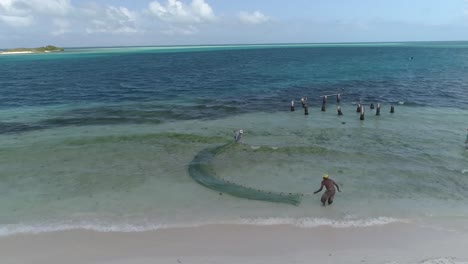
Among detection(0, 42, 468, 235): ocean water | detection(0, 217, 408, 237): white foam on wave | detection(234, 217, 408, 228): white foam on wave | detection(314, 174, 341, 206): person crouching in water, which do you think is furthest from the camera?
detection(314, 174, 341, 206): person crouching in water

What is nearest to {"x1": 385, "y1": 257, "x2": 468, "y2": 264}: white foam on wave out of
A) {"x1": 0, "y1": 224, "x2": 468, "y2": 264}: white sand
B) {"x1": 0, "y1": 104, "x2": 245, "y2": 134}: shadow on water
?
{"x1": 0, "y1": 224, "x2": 468, "y2": 264}: white sand

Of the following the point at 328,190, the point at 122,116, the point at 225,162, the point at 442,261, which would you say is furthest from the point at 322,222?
the point at 122,116

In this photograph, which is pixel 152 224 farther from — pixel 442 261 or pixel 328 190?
pixel 442 261

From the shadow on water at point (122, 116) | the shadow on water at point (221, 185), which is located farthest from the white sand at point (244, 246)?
the shadow on water at point (122, 116)

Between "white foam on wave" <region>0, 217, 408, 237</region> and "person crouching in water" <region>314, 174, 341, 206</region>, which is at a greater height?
"person crouching in water" <region>314, 174, 341, 206</region>

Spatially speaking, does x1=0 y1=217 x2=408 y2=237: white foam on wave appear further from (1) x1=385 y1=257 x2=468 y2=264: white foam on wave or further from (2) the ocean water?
(1) x1=385 y1=257 x2=468 y2=264: white foam on wave

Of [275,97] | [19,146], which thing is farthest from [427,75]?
[19,146]

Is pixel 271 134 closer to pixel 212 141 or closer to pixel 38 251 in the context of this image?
pixel 212 141
